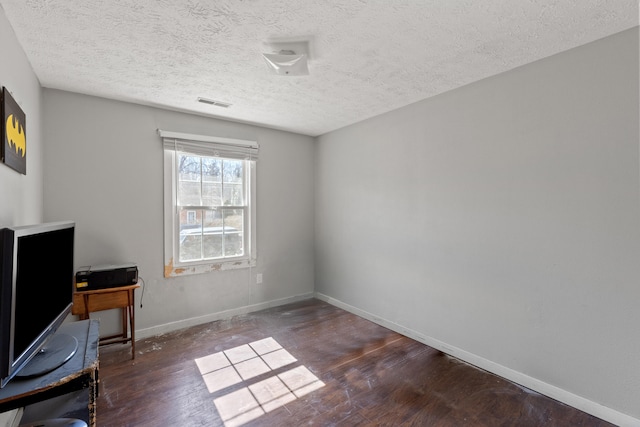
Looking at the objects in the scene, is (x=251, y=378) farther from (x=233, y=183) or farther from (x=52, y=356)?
(x=233, y=183)

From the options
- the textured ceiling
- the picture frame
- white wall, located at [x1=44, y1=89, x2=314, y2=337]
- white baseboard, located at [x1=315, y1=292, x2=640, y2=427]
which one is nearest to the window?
white wall, located at [x1=44, y1=89, x2=314, y2=337]

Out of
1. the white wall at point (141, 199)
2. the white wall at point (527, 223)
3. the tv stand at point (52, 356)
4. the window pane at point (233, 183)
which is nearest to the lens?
the tv stand at point (52, 356)

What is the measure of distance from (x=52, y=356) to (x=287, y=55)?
2.15 metres

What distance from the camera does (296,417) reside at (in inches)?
73.4

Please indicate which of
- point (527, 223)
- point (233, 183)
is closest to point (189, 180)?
point (233, 183)

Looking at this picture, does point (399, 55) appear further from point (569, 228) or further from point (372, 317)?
point (372, 317)

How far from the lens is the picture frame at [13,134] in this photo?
1501 millimetres

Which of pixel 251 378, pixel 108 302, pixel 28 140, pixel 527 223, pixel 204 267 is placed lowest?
pixel 251 378

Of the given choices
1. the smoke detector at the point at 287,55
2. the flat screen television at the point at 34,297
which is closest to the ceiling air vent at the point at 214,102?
the smoke detector at the point at 287,55

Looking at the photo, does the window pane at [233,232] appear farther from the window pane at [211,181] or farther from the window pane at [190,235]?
the window pane at [190,235]

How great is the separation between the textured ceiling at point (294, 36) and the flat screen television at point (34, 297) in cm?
117

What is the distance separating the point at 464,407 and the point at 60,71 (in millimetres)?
3818

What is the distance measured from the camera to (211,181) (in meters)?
3.45

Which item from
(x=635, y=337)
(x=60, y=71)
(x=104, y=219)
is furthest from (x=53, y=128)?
(x=635, y=337)
